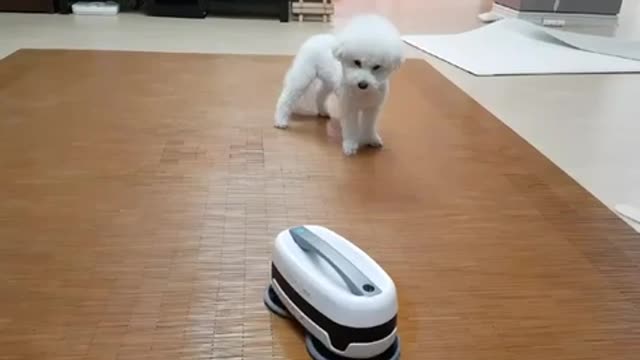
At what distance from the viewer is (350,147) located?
186cm

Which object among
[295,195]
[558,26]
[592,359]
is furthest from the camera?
[558,26]

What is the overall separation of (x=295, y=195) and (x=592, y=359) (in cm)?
81

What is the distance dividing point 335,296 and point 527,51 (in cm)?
308

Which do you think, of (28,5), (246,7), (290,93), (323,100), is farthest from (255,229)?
(28,5)

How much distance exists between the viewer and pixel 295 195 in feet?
5.17

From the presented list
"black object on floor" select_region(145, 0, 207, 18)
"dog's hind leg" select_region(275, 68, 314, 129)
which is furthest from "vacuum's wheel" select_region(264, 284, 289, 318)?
"black object on floor" select_region(145, 0, 207, 18)

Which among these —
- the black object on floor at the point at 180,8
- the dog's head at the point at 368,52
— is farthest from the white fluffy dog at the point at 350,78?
the black object on floor at the point at 180,8

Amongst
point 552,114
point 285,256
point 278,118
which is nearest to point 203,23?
point 278,118

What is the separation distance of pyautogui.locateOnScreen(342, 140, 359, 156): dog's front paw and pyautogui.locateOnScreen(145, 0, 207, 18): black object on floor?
2.97 metres

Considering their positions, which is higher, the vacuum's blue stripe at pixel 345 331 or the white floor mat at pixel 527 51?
the vacuum's blue stripe at pixel 345 331

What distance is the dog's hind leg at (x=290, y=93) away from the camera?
204 centimetres

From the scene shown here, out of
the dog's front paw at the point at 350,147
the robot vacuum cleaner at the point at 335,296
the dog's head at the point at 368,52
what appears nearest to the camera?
the robot vacuum cleaner at the point at 335,296

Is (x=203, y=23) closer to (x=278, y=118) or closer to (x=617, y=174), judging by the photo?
(x=278, y=118)

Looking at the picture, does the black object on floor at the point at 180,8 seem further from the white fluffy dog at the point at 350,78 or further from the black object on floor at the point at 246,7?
the white fluffy dog at the point at 350,78
